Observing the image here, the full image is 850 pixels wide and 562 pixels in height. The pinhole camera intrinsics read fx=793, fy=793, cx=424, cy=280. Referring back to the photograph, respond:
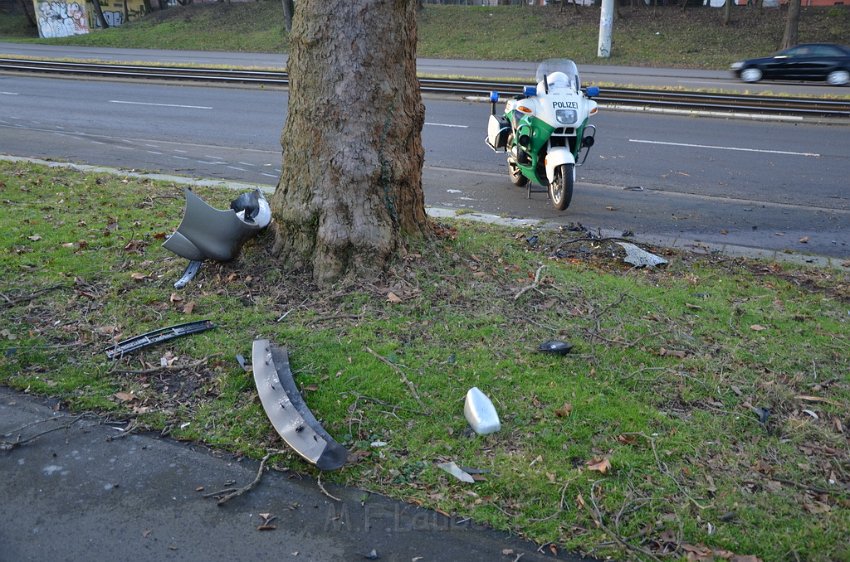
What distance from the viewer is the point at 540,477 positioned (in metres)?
3.78

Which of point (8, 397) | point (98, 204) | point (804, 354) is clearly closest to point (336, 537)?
point (8, 397)

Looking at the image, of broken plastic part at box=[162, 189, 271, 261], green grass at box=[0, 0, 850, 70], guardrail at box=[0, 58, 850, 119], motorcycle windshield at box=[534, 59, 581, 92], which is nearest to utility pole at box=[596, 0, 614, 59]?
green grass at box=[0, 0, 850, 70]

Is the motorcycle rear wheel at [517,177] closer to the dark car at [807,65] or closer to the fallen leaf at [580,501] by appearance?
the fallen leaf at [580,501]

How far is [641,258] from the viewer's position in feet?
22.9

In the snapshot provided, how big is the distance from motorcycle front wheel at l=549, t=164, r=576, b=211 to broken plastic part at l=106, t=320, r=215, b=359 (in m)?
4.95

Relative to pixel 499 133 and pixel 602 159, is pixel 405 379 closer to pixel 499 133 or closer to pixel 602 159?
pixel 499 133

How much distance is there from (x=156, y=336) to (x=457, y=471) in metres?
2.33

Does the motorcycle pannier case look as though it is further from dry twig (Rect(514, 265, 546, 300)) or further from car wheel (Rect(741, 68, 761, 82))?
car wheel (Rect(741, 68, 761, 82))

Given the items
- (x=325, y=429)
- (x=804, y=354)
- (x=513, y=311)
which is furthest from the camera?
(x=513, y=311)

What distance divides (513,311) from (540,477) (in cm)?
189

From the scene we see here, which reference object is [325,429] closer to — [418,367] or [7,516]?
[418,367]

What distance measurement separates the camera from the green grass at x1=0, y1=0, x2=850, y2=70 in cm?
3362

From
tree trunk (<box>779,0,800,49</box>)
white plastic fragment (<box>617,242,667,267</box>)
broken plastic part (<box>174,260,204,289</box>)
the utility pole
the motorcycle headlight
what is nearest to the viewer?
broken plastic part (<box>174,260,204,289</box>)

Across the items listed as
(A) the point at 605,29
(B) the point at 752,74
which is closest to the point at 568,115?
(B) the point at 752,74
